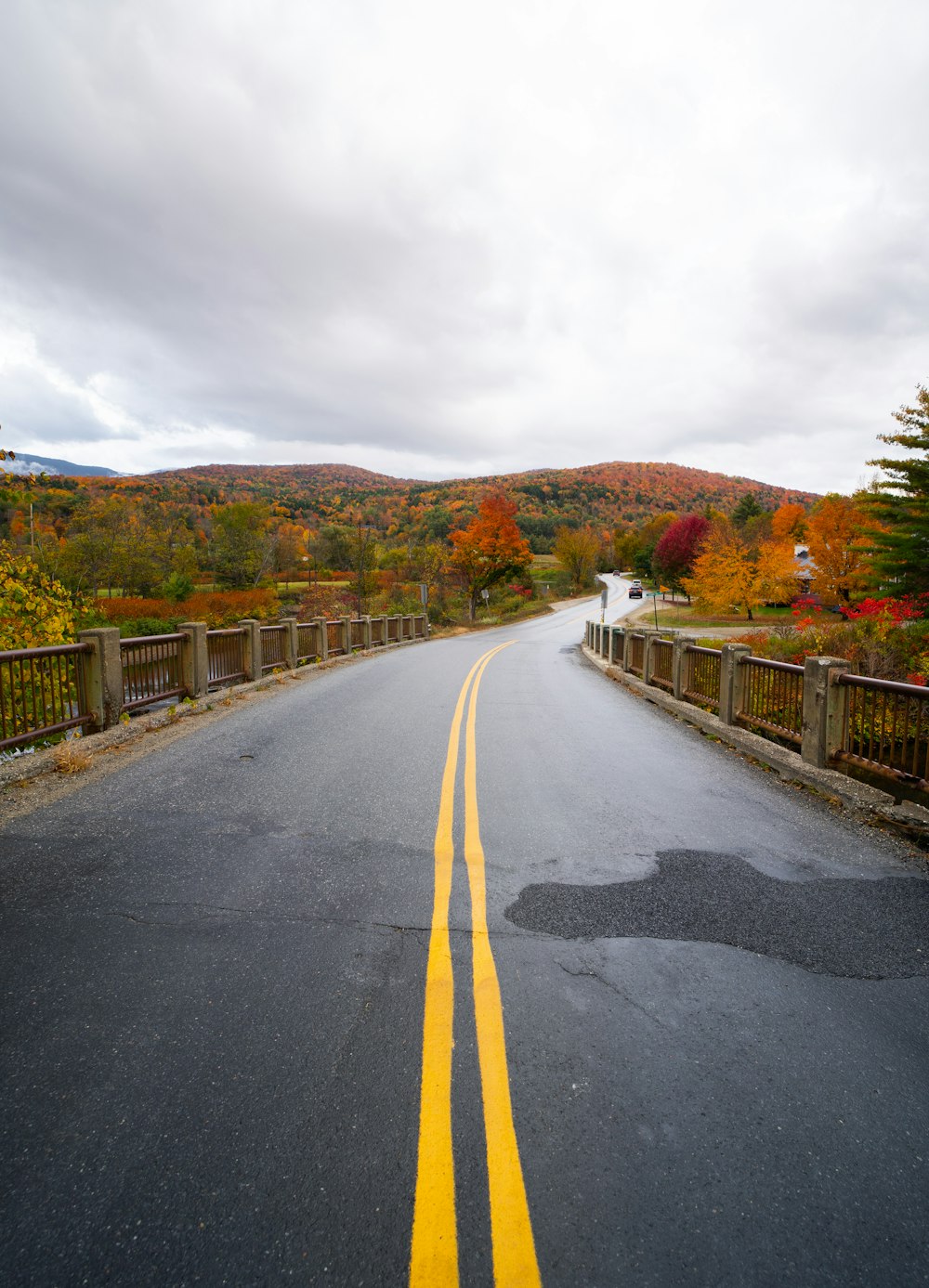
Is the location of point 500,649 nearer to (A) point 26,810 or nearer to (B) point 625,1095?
(A) point 26,810

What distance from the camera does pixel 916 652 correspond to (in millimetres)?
15391

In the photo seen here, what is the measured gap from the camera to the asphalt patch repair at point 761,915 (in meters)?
3.24

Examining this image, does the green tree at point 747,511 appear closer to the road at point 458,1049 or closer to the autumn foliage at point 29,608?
the autumn foliage at point 29,608

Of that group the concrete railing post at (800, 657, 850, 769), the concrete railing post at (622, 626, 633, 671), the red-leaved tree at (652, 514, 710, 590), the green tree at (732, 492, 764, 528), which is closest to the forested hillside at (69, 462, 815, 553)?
the red-leaved tree at (652, 514, 710, 590)

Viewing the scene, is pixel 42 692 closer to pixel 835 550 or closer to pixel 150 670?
pixel 150 670

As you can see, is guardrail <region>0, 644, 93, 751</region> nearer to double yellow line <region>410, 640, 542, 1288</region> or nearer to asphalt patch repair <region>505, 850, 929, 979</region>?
double yellow line <region>410, 640, 542, 1288</region>

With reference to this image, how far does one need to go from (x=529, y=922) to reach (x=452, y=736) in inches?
194

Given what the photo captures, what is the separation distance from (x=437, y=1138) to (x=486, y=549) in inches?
1828

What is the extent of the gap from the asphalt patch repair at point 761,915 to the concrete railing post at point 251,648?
10.1m

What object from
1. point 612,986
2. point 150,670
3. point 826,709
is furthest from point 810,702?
point 150,670

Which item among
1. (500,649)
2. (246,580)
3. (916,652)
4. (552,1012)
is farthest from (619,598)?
(552,1012)

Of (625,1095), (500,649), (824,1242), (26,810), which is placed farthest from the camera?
(500,649)

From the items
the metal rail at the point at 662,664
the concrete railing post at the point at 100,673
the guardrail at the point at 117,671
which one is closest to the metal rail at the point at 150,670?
the guardrail at the point at 117,671

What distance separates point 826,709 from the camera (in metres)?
6.41
